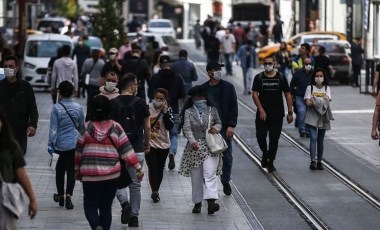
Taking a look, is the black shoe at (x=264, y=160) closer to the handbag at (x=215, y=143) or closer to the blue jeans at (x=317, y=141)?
the blue jeans at (x=317, y=141)

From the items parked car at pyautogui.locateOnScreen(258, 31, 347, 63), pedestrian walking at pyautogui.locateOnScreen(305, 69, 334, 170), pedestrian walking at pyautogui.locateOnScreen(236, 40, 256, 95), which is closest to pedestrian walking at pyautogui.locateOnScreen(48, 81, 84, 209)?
pedestrian walking at pyautogui.locateOnScreen(305, 69, 334, 170)

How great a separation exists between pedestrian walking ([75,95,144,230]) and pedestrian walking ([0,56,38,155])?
124 inches

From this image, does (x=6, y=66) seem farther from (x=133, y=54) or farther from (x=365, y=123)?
(x=365, y=123)

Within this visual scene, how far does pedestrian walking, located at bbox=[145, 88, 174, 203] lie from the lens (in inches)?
632

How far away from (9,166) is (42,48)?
2963 centimetres

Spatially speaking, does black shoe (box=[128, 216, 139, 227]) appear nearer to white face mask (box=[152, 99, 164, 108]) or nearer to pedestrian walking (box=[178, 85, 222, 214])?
pedestrian walking (box=[178, 85, 222, 214])

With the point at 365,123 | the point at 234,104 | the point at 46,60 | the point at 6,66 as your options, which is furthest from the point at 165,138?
the point at 46,60

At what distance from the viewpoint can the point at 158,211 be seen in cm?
1541

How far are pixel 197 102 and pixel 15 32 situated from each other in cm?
3074

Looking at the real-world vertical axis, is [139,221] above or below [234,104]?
below

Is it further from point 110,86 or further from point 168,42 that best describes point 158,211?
point 168,42

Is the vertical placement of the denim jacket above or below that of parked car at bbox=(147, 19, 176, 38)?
above

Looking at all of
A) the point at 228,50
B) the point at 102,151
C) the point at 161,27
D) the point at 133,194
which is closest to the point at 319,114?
the point at 133,194

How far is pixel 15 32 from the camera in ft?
149
